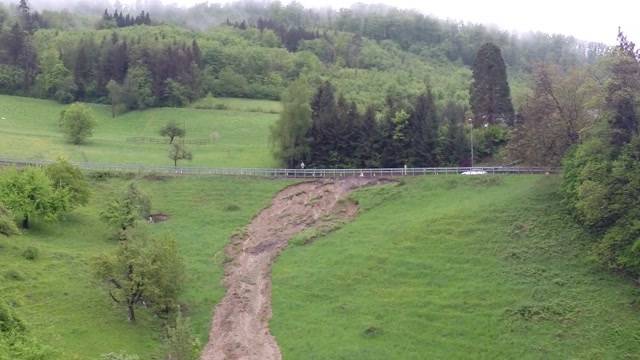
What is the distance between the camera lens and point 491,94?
89.4 meters

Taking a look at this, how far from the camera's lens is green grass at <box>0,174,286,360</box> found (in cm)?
5131

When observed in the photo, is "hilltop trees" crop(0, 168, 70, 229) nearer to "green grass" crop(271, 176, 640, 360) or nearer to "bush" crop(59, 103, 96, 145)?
"green grass" crop(271, 176, 640, 360)

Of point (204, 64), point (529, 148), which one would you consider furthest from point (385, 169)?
point (204, 64)

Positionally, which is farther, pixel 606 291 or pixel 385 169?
pixel 385 169

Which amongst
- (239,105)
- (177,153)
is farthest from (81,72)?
(177,153)

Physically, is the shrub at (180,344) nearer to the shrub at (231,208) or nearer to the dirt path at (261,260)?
the dirt path at (261,260)

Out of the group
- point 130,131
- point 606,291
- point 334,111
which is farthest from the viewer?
point 130,131

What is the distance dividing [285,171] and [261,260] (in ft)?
55.3

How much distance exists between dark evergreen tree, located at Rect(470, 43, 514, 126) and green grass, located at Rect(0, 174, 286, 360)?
25.9 m

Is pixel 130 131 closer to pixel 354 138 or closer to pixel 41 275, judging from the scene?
pixel 354 138

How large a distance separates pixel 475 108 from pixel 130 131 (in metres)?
50.1

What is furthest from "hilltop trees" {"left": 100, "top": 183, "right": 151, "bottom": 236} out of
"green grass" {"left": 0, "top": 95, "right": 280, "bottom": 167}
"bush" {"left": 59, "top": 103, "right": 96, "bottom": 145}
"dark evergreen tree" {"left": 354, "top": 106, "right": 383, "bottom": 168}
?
"bush" {"left": 59, "top": 103, "right": 96, "bottom": 145}

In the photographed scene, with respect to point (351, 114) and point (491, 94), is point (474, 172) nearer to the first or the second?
point (351, 114)

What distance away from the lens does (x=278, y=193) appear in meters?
76.3
